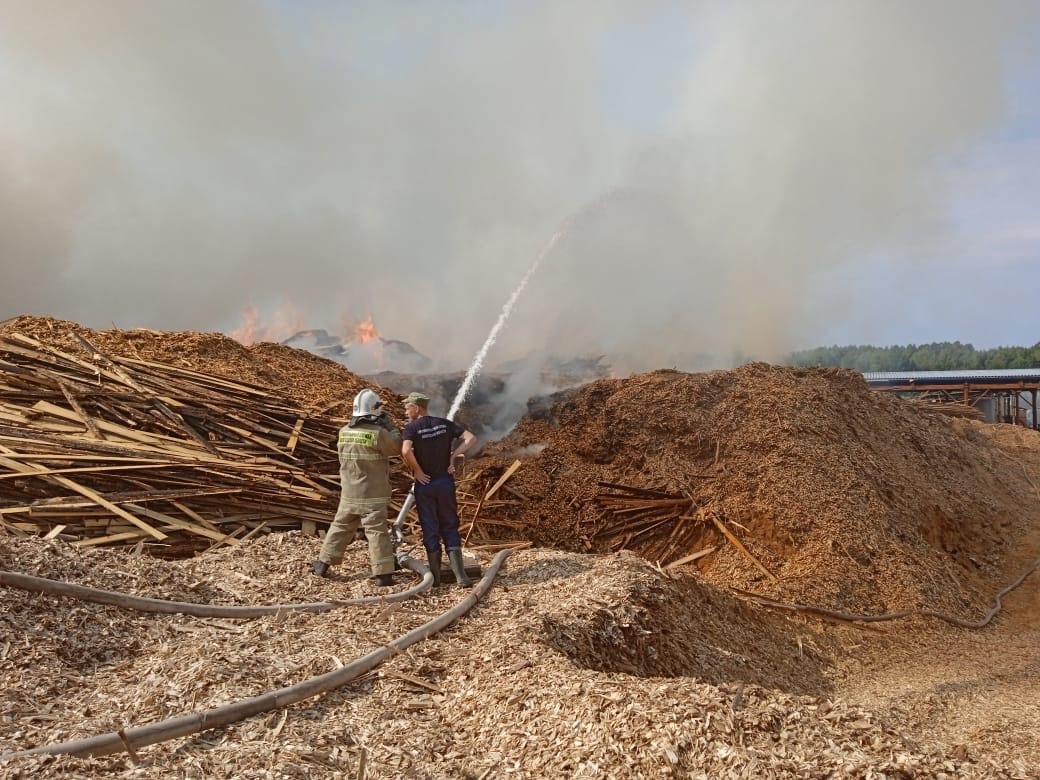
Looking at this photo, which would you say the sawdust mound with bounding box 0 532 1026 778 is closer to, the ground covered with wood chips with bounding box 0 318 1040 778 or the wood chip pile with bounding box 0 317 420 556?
the ground covered with wood chips with bounding box 0 318 1040 778

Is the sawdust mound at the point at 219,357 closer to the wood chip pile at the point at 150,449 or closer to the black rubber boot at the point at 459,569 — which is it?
the wood chip pile at the point at 150,449

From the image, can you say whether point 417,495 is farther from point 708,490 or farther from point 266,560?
point 708,490

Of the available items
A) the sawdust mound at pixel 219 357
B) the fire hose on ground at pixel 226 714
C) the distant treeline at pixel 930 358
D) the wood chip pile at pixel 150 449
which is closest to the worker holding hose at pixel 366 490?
the fire hose on ground at pixel 226 714

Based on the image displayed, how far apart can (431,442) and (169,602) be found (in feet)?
7.83

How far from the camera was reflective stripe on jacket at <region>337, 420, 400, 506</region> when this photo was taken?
22.8 ft

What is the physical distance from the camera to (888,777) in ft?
11.9

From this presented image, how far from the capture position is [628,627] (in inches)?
239

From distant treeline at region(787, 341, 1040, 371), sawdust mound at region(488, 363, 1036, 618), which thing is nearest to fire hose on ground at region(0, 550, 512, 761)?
sawdust mound at region(488, 363, 1036, 618)

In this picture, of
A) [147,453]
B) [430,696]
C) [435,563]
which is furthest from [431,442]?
[147,453]

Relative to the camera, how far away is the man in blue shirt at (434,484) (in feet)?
22.8

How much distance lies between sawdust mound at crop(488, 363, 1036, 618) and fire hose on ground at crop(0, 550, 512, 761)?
242 inches

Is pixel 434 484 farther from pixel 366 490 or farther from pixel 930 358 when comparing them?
pixel 930 358

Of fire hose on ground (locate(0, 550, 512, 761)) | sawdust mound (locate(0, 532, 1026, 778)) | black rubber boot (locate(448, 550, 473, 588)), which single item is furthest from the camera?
black rubber boot (locate(448, 550, 473, 588))

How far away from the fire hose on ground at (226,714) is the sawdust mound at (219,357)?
6267 mm
